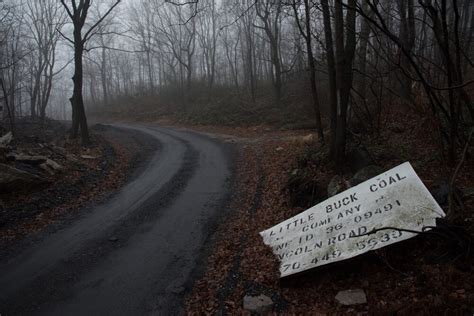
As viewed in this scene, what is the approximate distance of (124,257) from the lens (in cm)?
605

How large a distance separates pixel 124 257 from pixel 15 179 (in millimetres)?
4822

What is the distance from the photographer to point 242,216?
25.3ft

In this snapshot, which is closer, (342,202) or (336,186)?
(342,202)

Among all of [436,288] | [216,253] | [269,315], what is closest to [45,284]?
[216,253]

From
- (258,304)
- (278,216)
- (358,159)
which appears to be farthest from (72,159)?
(258,304)

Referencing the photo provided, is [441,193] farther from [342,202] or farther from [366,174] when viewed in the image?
[366,174]

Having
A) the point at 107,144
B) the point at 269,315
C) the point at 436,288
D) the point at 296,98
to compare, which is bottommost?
the point at 269,315

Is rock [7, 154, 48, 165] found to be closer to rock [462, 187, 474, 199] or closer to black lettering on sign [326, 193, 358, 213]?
black lettering on sign [326, 193, 358, 213]

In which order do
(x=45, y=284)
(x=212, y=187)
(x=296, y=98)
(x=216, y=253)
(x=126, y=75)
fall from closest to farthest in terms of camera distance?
1. (x=45, y=284)
2. (x=216, y=253)
3. (x=212, y=187)
4. (x=296, y=98)
5. (x=126, y=75)

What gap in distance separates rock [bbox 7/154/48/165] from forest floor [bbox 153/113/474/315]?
20.8 ft

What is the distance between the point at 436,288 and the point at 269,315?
198 centimetres

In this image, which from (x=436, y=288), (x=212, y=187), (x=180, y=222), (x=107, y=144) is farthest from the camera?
(x=107, y=144)

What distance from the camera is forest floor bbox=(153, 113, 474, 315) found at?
375 centimetres

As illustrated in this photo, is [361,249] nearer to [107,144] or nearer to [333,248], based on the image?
[333,248]
